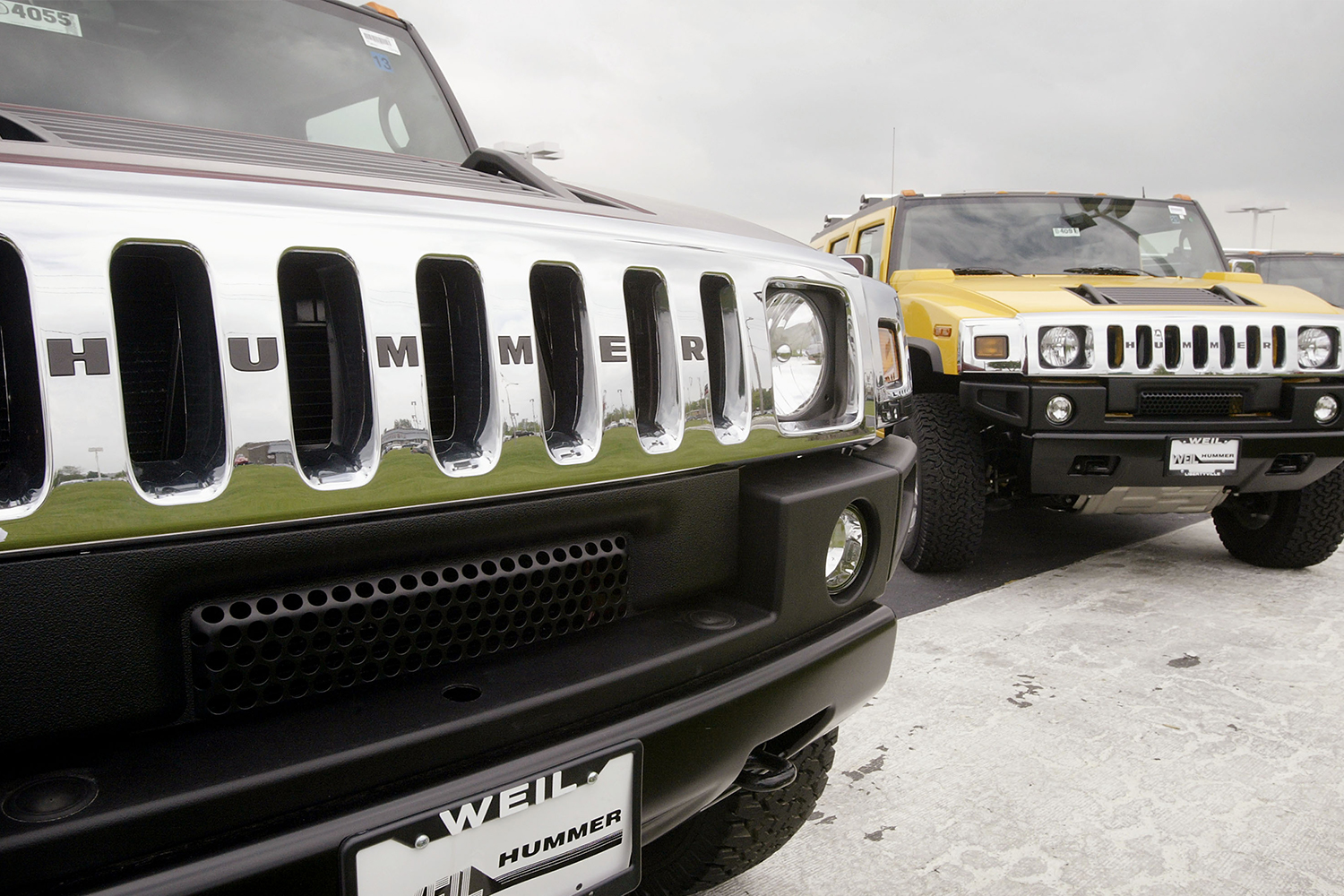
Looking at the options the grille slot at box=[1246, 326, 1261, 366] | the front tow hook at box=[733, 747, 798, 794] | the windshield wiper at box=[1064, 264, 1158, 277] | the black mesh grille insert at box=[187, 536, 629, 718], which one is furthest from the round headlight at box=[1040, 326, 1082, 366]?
the black mesh grille insert at box=[187, 536, 629, 718]

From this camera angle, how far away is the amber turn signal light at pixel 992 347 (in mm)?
3535

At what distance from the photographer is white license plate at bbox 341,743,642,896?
0.90 m

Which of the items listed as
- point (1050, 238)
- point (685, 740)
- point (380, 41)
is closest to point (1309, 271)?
point (1050, 238)

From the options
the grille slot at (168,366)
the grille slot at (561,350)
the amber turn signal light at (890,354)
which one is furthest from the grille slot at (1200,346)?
the grille slot at (168,366)

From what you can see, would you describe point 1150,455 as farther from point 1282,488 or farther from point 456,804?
point 456,804

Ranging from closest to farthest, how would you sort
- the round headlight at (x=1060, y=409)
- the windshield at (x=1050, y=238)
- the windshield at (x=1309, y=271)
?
1. the round headlight at (x=1060, y=409)
2. the windshield at (x=1050, y=238)
3. the windshield at (x=1309, y=271)

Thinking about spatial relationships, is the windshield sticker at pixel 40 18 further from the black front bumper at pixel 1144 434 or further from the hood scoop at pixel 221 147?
the black front bumper at pixel 1144 434

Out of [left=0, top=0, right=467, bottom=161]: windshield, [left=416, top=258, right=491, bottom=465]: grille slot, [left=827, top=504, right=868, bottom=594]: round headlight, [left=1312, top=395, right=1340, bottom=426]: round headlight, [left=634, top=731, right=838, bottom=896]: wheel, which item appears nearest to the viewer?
[left=416, top=258, right=491, bottom=465]: grille slot

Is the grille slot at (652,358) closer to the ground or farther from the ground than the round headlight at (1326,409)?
farther from the ground

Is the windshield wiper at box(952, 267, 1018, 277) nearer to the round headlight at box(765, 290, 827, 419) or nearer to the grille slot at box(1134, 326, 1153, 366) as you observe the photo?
the grille slot at box(1134, 326, 1153, 366)

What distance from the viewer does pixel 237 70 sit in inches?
80.0

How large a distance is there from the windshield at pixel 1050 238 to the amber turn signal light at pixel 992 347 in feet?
3.09

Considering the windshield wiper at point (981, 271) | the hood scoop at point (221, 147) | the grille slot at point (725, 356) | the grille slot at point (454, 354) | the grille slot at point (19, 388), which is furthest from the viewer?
the windshield wiper at point (981, 271)

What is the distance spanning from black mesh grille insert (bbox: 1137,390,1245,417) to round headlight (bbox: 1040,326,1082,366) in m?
0.32
